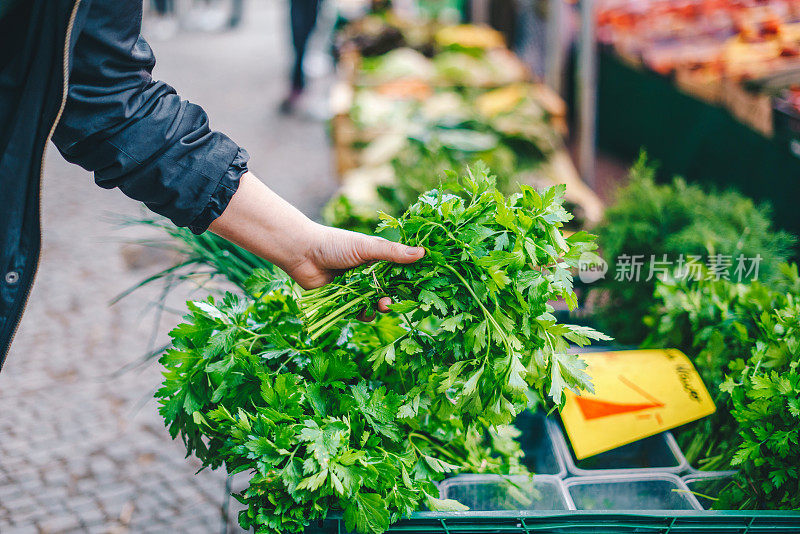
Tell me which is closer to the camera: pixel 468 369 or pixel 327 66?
pixel 468 369

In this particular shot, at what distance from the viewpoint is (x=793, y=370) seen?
1.39 metres

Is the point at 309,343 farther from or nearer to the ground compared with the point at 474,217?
nearer to the ground

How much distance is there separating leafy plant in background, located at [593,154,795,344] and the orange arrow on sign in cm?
42

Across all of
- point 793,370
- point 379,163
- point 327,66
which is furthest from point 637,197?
point 327,66

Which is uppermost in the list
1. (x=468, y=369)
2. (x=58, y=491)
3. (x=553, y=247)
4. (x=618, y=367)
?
(x=553, y=247)

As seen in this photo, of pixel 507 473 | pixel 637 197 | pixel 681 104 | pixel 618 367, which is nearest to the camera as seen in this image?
pixel 507 473

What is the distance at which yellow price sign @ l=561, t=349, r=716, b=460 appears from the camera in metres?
1.71

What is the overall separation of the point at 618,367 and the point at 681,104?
130 inches

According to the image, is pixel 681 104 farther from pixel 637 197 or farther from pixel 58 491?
pixel 58 491

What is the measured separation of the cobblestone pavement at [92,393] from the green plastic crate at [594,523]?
1.36 meters

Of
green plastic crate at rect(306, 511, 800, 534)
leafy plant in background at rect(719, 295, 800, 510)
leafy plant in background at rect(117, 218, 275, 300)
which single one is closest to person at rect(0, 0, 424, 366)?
leafy plant in background at rect(117, 218, 275, 300)

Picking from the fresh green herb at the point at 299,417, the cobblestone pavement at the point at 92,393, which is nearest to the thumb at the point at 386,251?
the fresh green herb at the point at 299,417

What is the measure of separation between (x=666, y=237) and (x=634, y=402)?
2.22ft

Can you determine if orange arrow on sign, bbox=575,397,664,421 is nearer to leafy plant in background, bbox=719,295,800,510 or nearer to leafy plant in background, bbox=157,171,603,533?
leafy plant in background, bbox=719,295,800,510
